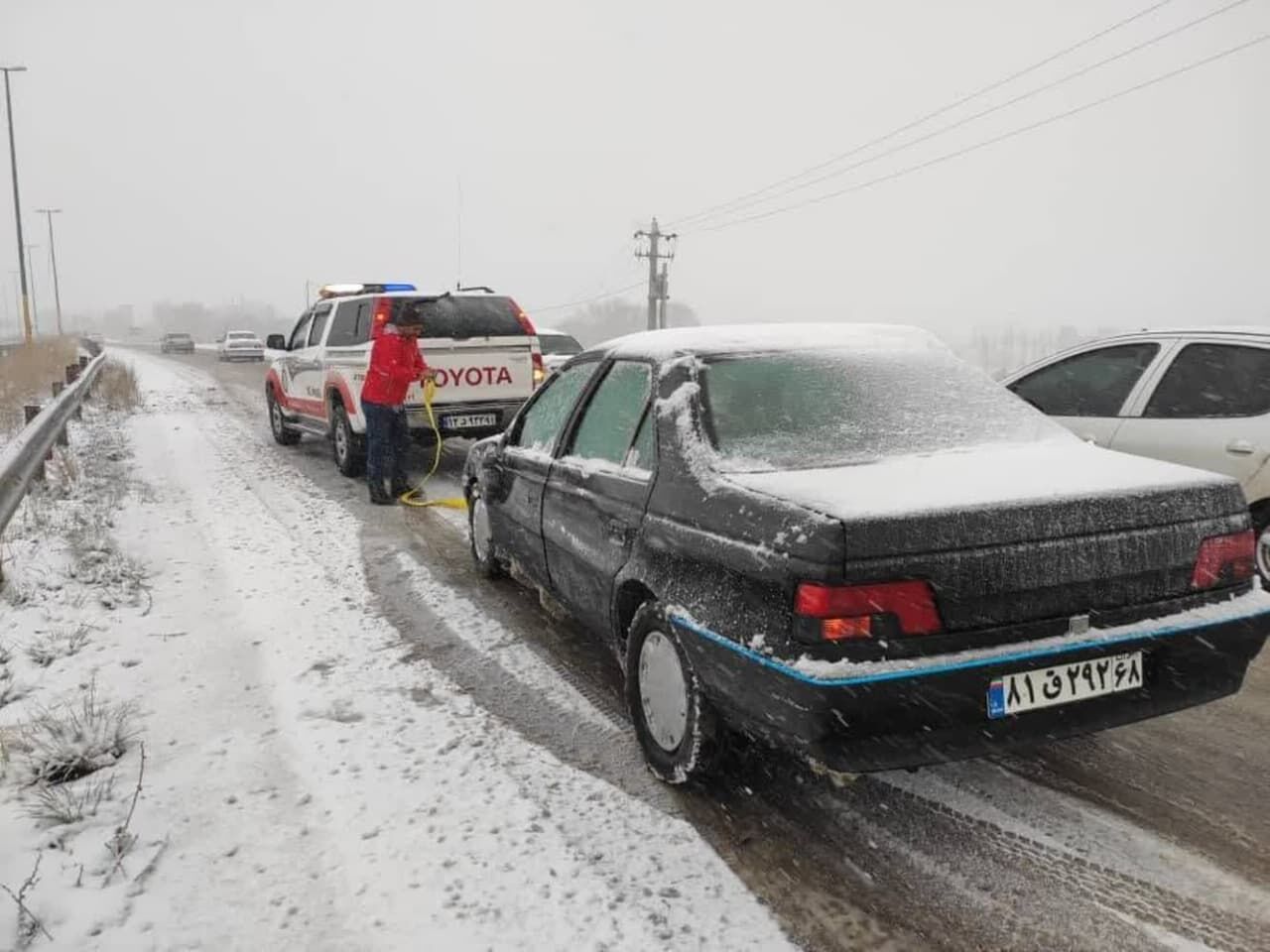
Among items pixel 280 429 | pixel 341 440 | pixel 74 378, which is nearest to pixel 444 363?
pixel 341 440

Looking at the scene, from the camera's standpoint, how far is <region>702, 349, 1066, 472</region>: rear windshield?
2.89 meters

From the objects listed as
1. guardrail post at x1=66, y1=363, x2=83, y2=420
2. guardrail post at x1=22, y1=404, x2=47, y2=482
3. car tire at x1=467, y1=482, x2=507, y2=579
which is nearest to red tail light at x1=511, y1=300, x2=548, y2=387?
car tire at x1=467, y1=482, x2=507, y2=579

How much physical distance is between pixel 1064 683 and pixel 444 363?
7039 mm

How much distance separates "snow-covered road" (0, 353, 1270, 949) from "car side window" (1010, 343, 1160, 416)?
5.68 feet

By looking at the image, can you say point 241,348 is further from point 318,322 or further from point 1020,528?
point 1020,528

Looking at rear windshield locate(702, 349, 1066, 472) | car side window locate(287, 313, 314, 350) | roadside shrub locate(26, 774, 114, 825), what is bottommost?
roadside shrub locate(26, 774, 114, 825)

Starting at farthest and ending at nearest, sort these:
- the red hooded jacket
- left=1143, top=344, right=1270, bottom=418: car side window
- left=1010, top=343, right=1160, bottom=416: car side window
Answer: the red hooded jacket < left=1010, top=343, right=1160, bottom=416: car side window < left=1143, top=344, right=1270, bottom=418: car side window

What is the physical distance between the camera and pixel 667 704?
2943mm

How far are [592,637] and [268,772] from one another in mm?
1730

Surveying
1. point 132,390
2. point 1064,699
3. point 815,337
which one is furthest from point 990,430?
point 132,390

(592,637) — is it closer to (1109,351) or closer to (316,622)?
(316,622)

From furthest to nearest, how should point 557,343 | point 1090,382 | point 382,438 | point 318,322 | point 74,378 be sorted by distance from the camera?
point 557,343 < point 74,378 < point 318,322 < point 382,438 < point 1090,382

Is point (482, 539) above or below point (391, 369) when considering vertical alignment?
below

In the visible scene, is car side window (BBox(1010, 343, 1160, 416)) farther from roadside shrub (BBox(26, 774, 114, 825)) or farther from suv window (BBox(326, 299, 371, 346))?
suv window (BBox(326, 299, 371, 346))
